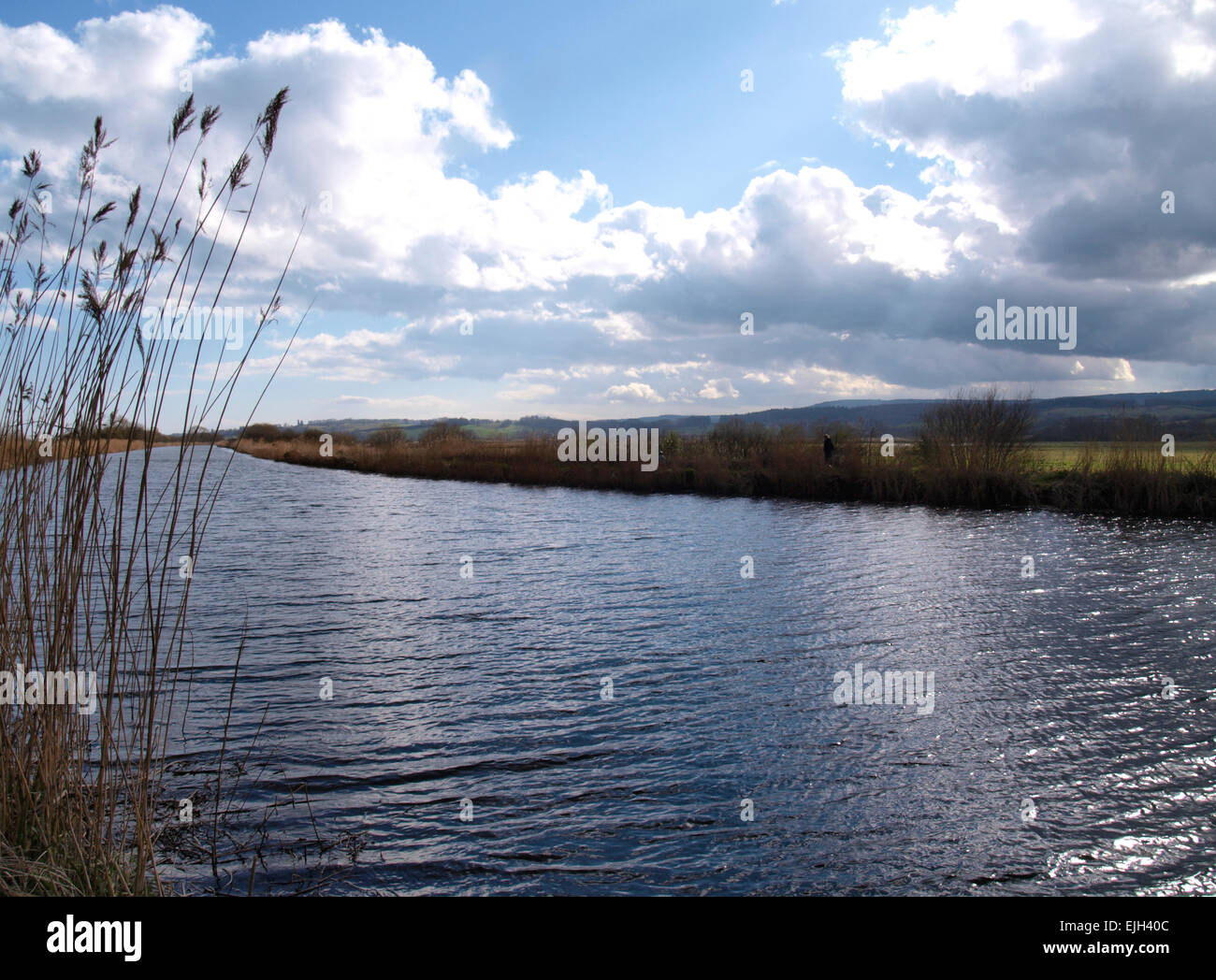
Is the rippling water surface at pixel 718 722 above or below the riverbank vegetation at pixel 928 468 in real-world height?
below

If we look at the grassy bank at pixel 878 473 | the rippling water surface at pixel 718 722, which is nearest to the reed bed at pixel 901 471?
the grassy bank at pixel 878 473

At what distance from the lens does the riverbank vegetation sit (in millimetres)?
24562

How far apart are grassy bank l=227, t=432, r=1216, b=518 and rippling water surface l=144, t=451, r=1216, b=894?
849cm

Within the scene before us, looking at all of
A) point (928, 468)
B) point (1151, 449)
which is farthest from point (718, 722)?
point (928, 468)

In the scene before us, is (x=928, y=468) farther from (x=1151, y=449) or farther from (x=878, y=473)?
(x=1151, y=449)

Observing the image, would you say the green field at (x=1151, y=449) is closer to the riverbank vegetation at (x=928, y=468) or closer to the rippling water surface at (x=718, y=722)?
the riverbank vegetation at (x=928, y=468)

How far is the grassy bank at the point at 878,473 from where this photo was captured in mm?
24469

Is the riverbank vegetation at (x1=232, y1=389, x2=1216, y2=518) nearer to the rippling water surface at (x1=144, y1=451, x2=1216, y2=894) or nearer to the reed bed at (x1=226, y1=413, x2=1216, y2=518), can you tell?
the reed bed at (x1=226, y1=413, x2=1216, y2=518)

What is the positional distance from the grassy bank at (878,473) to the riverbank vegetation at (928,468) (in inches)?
1.6

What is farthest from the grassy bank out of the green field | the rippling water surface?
the rippling water surface

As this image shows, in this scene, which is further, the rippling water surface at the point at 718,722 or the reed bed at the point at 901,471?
the reed bed at the point at 901,471

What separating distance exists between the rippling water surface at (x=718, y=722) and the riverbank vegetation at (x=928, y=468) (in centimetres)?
854

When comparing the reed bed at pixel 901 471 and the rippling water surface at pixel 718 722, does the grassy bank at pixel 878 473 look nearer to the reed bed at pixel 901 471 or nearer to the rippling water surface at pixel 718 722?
the reed bed at pixel 901 471
